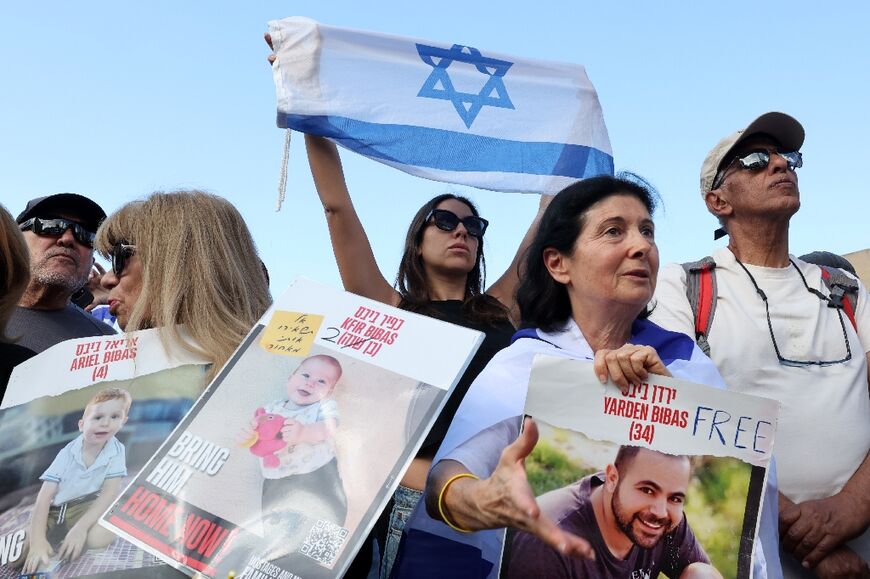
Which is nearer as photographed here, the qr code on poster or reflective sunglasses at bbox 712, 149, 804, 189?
the qr code on poster

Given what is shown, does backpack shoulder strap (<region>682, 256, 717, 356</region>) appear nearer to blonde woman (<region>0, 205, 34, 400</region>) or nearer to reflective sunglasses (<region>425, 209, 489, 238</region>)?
reflective sunglasses (<region>425, 209, 489, 238</region>)

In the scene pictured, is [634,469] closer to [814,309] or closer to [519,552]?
[519,552]

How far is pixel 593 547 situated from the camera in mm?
1905

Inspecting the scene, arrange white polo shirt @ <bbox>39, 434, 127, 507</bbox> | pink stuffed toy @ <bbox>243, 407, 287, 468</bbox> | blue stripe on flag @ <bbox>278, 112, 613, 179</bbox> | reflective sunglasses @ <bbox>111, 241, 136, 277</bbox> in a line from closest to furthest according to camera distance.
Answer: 1. pink stuffed toy @ <bbox>243, 407, 287, 468</bbox>
2. white polo shirt @ <bbox>39, 434, 127, 507</bbox>
3. reflective sunglasses @ <bbox>111, 241, 136, 277</bbox>
4. blue stripe on flag @ <bbox>278, 112, 613, 179</bbox>

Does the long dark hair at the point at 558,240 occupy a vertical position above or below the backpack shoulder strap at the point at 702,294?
below

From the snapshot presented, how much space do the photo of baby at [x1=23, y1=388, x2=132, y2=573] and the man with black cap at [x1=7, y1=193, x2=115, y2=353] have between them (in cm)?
217

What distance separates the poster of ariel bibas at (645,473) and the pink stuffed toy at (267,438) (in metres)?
0.55

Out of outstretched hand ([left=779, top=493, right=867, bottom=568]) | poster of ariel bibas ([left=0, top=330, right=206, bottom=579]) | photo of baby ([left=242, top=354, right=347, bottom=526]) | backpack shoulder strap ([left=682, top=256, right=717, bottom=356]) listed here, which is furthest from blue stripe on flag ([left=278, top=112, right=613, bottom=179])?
photo of baby ([left=242, top=354, right=347, bottom=526])

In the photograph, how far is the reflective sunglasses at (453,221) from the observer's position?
4.48 metres

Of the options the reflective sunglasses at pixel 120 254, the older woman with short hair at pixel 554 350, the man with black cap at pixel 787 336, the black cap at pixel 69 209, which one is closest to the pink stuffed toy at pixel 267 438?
the older woman with short hair at pixel 554 350

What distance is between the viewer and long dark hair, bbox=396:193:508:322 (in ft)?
13.4

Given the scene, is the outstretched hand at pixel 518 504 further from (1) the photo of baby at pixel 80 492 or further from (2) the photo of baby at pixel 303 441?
(1) the photo of baby at pixel 80 492

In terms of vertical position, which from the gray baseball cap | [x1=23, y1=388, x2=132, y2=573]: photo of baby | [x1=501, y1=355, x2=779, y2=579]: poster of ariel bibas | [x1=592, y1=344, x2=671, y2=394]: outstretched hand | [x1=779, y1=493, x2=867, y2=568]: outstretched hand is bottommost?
[x1=23, y1=388, x2=132, y2=573]: photo of baby

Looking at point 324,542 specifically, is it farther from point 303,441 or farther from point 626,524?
point 626,524
